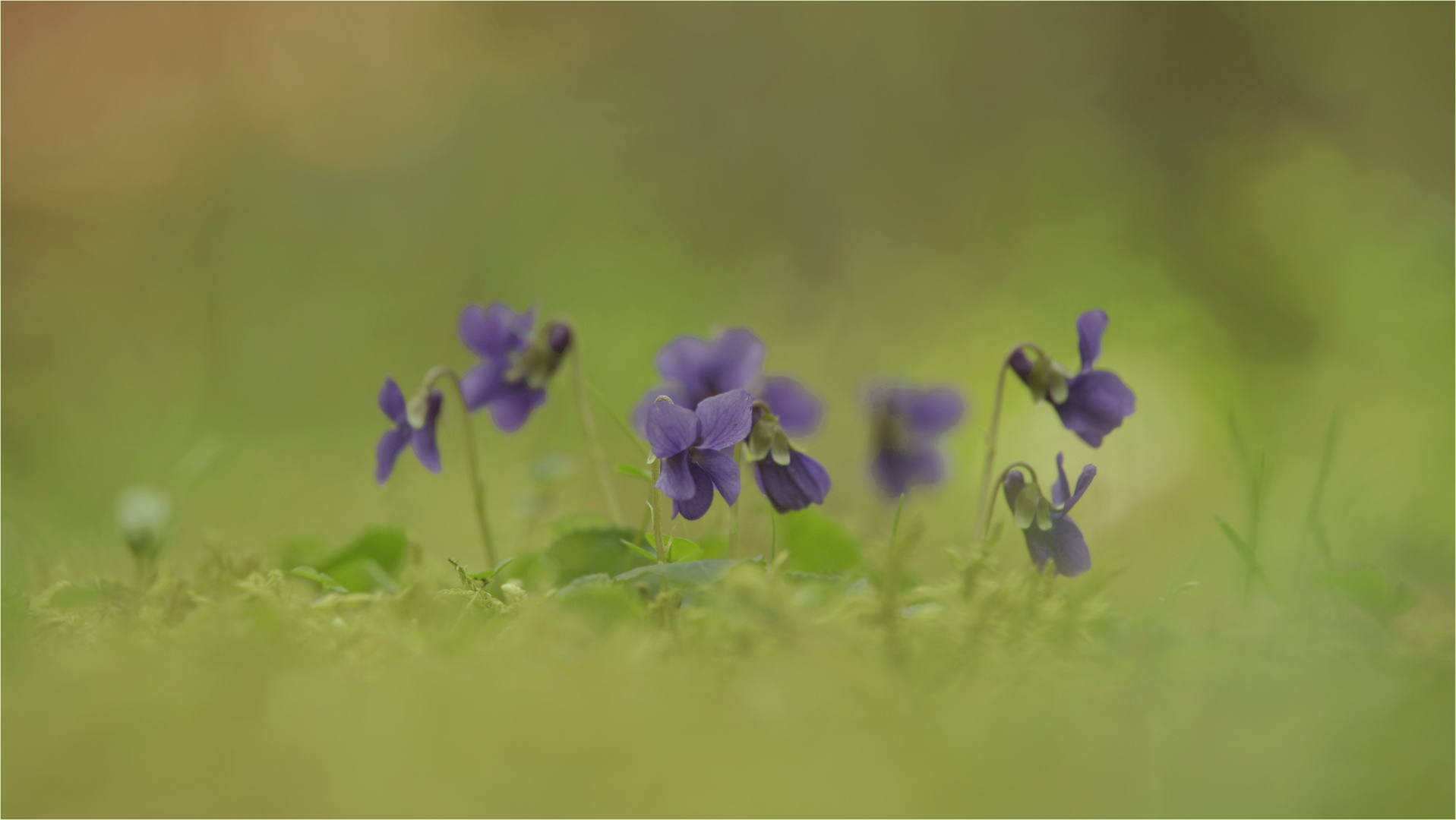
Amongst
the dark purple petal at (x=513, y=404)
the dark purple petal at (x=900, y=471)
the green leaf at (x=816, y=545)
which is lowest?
the green leaf at (x=816, y=545)

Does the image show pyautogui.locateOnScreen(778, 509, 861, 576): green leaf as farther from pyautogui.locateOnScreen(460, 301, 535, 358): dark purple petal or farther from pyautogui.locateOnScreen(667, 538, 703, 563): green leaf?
pyautogui.locateOnScreen(460, 301, 535, 358): dark purple petal

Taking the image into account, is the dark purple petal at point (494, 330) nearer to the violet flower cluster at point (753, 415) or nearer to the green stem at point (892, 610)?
the violet flower cluster at point (753, 415)

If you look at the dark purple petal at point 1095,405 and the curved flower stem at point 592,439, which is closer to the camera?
the dark purple petal at point 1095,405

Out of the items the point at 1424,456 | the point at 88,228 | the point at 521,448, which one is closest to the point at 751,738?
the point at 1424,456

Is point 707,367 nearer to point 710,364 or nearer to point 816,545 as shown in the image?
point 710,364

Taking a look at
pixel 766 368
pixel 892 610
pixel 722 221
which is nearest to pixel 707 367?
pixel 892 610

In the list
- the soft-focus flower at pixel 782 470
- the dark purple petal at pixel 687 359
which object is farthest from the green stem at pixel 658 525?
the dark purple petal at pixel 687 359

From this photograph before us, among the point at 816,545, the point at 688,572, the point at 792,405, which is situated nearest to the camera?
the point at 688,572
